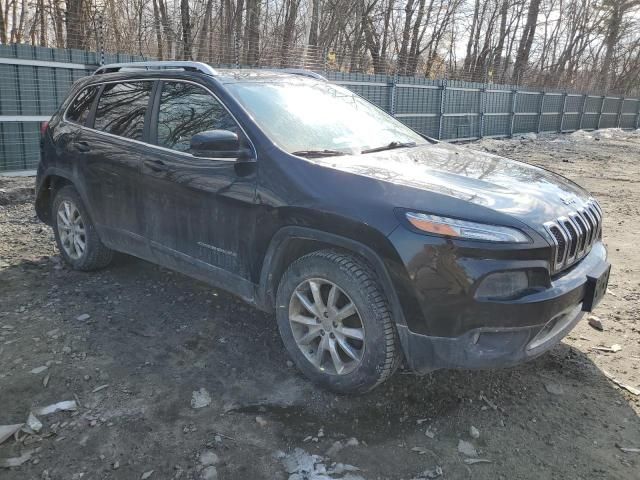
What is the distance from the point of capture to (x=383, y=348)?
8.88 feet

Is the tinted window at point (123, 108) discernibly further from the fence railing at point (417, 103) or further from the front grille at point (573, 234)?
the fence railing at point (417, 103)

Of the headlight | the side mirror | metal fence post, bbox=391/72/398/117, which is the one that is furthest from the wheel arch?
metal fence post, bbox=391/72/398/117

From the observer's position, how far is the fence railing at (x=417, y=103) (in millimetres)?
8398

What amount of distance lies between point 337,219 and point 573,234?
4.12ft

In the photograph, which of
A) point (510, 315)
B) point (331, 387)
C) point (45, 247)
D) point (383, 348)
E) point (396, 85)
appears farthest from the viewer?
point (396, 85)

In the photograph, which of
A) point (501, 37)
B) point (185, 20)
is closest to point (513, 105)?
point (501, 37)

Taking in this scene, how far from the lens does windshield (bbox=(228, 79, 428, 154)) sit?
10.8ft

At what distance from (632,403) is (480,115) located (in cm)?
1694

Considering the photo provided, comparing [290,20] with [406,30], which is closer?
[290,20]

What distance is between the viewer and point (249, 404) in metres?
2.92

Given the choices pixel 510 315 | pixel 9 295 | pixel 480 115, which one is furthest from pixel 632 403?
pixel 480 115

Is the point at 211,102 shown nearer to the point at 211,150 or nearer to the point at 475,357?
the point at 211,150

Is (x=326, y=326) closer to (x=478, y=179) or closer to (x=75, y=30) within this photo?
(x=478, y=179)

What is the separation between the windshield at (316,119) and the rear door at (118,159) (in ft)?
3.13
